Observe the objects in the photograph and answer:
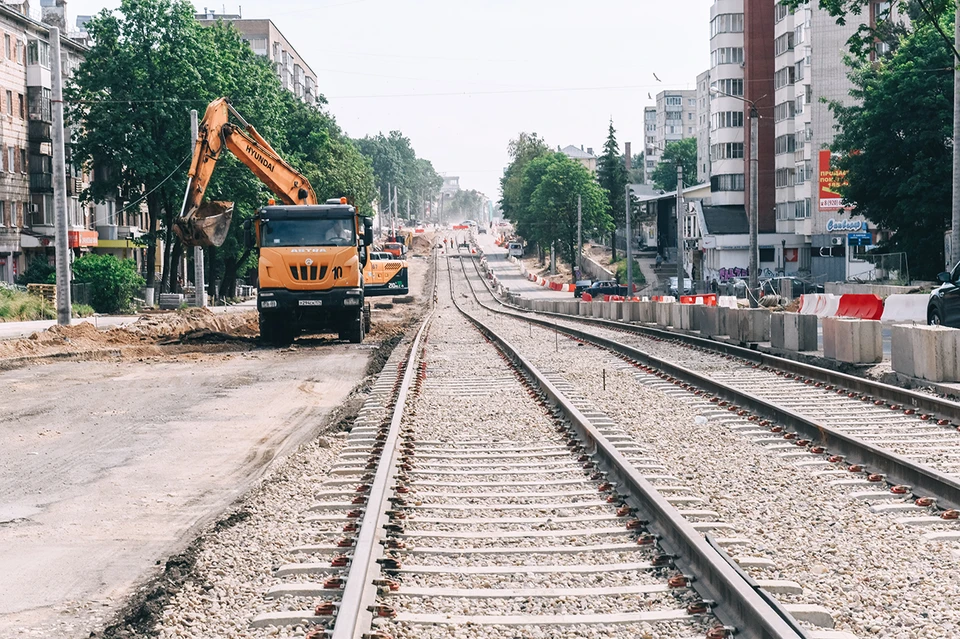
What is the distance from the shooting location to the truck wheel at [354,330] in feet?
100

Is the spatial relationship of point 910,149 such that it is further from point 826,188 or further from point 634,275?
point 634,275

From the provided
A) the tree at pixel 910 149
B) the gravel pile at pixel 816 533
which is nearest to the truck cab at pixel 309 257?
the gravel pile at pixel 816 533

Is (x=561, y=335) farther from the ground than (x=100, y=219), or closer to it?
closer to it

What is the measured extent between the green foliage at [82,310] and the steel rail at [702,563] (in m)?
41.2

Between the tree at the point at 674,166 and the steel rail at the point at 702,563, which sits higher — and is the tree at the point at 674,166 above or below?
above

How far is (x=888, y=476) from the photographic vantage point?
9.73 metres

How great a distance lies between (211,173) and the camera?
3184 centimetres

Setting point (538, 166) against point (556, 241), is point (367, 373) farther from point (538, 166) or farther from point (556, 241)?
point (538, 166)

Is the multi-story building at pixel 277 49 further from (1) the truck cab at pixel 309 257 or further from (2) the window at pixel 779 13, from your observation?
(1) the truck cab at pixel 309 257

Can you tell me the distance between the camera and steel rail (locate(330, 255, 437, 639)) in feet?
18.4

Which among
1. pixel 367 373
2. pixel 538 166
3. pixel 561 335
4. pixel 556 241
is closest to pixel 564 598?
pixel 367 373

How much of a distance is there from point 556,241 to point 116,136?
Answer: 74.1 m

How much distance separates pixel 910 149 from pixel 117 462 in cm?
4677

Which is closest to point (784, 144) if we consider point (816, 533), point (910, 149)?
point (910, 149)
